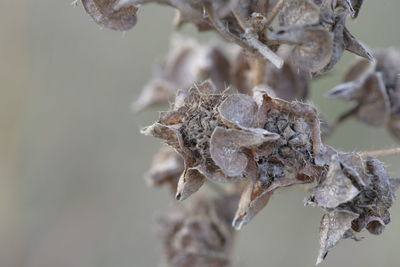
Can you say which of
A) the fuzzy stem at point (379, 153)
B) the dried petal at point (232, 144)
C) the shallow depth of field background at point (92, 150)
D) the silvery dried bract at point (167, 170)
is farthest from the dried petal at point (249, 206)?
the shallow depth of field background at point (92, 150)

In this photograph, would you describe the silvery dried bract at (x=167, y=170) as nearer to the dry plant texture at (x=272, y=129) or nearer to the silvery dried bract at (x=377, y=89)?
the dry plant texture at (x=272, y=129)

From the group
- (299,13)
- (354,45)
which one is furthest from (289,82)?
(299,13)

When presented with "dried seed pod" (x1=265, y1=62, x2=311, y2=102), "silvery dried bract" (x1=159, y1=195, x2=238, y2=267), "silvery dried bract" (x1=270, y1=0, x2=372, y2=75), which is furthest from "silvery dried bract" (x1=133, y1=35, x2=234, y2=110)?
"silvery dried bract" (x1=270, y1=0, x2=372, y2=75)

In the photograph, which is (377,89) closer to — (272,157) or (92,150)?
(272,157)

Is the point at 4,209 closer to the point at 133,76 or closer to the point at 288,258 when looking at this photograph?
the point at 133,76

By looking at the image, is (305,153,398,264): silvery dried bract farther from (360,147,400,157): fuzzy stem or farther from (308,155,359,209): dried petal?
(360,147,400,157): fuzzy stem

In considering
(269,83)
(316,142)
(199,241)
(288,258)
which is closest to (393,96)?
(269,83)
